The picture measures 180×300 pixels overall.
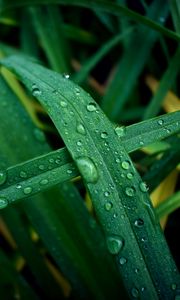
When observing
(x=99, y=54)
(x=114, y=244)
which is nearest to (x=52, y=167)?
(x=114, y=244)

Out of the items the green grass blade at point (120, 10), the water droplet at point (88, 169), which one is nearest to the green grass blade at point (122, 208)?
the water droplet at point (88, 169)

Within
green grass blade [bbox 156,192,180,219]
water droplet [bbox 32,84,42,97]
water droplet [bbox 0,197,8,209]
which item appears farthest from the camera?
green grass blade [bbox 156,192,180,219]

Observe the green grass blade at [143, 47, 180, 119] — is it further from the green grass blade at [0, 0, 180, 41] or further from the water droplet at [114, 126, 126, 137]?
the water droplet at [114, 126, 126, 137]

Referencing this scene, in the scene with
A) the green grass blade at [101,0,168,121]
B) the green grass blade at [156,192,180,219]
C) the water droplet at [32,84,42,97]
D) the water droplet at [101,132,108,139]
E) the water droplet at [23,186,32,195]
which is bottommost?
the water droplet at [23,186,32,195]

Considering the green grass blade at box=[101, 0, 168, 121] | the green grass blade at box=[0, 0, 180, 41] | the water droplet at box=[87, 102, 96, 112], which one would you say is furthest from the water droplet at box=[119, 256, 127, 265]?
the green grass blade at box=[101, 0, 168, 121]

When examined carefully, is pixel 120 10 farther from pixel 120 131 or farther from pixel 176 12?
pixel 120 131

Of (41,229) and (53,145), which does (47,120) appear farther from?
(41,229)

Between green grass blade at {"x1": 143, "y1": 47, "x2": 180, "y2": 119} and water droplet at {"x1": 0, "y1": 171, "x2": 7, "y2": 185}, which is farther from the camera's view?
green grass blade at {"x1": 143, "y1": 47, "x2": 180, "y2": 119}

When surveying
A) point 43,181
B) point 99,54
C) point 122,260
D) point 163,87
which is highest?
point 99,54

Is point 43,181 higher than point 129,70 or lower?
lower
